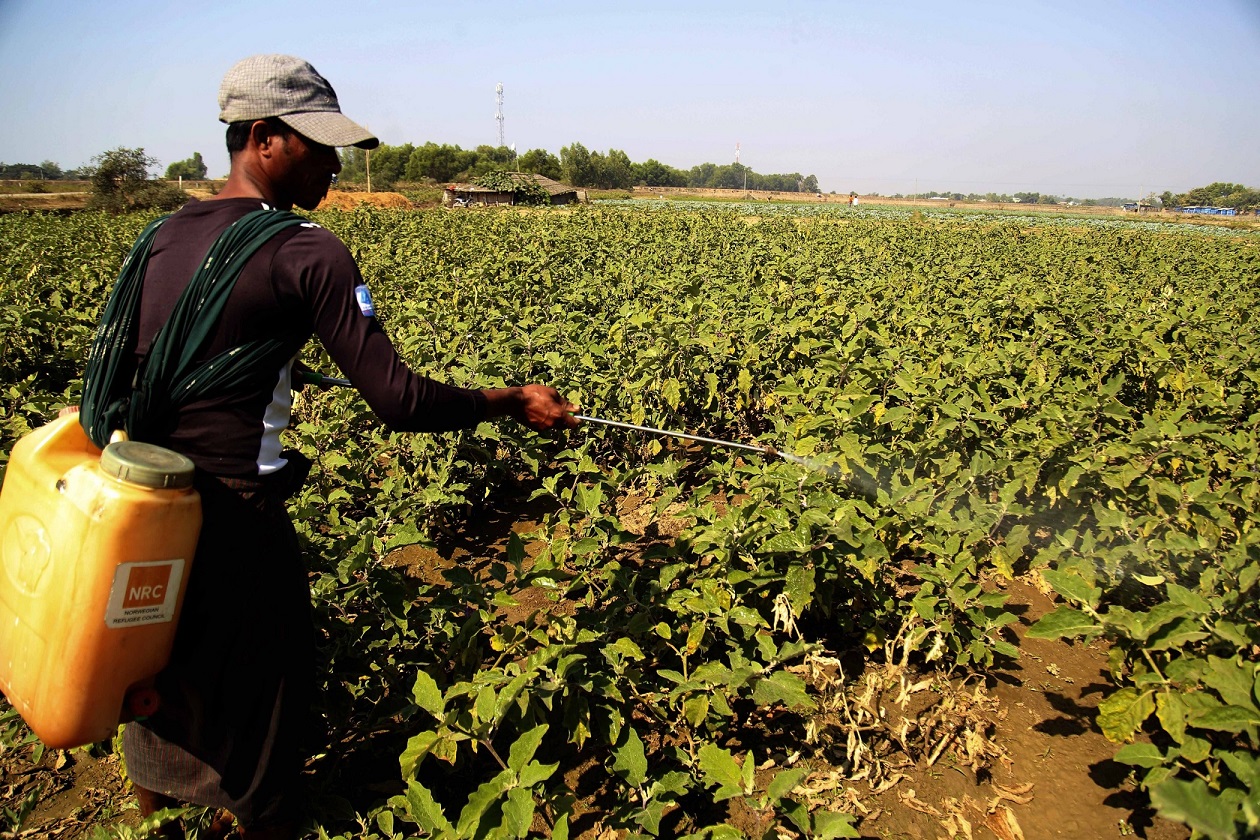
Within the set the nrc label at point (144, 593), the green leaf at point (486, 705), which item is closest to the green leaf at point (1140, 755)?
the green leaf at point (486, 705)

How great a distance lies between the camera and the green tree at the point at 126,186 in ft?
88.6

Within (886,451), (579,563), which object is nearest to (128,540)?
(579,563)

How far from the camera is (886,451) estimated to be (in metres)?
3.01

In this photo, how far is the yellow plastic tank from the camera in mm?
1305

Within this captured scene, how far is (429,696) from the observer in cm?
183

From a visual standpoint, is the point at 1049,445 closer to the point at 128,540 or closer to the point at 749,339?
the point at 749,339

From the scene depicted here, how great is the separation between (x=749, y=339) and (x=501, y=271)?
213 inches

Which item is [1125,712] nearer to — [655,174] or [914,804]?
[914,804]

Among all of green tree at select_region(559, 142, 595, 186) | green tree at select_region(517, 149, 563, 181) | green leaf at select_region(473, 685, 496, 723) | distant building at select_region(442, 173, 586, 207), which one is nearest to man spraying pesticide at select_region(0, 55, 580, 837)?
green leaf at select_region(473, 685, 496, 723)

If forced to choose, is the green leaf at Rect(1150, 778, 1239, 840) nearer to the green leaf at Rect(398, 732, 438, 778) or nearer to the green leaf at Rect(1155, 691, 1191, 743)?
the green leaf at Rect(1155, 691, 1191, 743)

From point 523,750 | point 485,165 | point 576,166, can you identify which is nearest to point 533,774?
point 523,750

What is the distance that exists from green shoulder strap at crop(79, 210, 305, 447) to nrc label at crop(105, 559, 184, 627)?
0.32 metres

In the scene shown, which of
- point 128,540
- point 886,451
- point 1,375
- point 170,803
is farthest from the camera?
point 1,375

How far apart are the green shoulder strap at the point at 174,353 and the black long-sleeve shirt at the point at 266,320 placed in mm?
19
